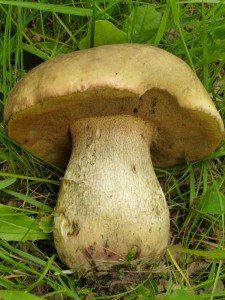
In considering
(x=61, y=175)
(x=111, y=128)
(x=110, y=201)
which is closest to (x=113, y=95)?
(x=111, y=128)

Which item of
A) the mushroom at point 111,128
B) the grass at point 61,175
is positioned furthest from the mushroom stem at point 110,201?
the grass at point 61,175

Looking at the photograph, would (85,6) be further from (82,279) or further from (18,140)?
(82,279)

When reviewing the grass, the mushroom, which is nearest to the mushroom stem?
the mushroom

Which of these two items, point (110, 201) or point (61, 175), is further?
point (61, 175)

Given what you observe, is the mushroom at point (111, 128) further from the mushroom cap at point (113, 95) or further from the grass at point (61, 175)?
the grass at point (61, 175)

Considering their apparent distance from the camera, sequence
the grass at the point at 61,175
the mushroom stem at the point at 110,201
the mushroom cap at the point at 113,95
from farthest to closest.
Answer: the grass at the point at 61,175 → the mushroom stem at the point at 110,201 → the mushroom cap at the point at 113,95

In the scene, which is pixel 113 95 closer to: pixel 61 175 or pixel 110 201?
pixel 110 201
